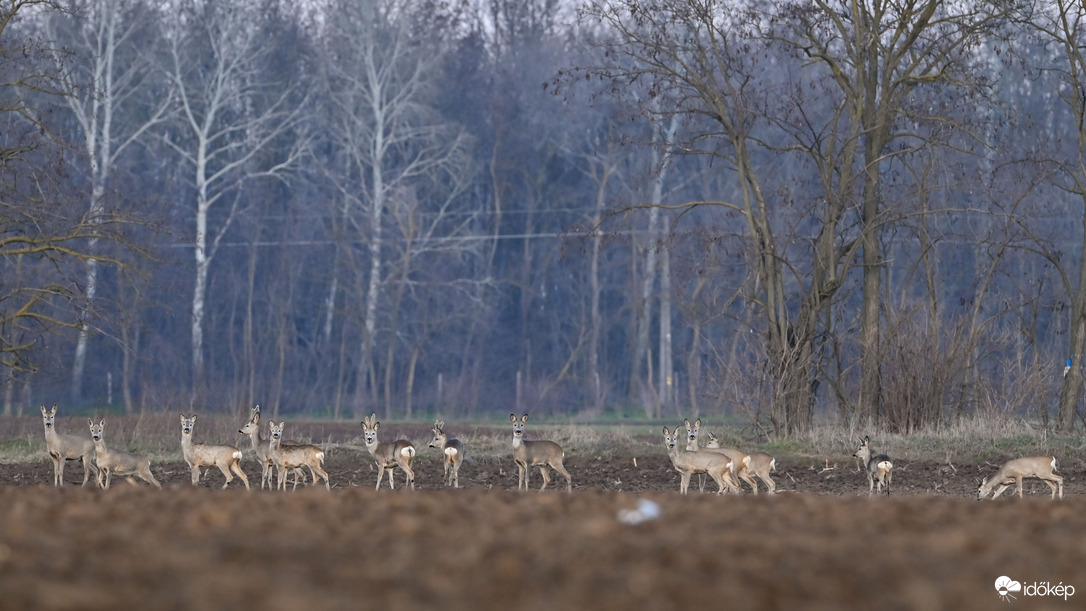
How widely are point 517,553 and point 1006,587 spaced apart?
98.5 inches

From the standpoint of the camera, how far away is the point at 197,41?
50.0m

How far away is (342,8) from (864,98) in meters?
26.8

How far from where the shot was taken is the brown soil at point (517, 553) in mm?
A: 5949

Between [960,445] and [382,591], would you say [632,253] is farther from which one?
[382,591]

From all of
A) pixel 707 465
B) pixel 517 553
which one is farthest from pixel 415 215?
pixel 517 553

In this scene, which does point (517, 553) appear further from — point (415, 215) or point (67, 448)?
point (415, 215)

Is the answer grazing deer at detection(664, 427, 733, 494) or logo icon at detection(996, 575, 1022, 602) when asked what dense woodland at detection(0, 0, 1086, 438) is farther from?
logo icon at detection(996, 575, 1022, 602)

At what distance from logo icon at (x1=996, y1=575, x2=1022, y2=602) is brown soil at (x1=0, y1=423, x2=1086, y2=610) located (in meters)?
0.08

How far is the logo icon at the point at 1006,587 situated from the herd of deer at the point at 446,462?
970cm

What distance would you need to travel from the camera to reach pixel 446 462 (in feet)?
59.6

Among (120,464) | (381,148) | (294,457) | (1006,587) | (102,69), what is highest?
(102,69)

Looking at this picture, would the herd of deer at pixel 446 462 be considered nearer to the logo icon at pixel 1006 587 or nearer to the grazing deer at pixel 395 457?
the grazing deer at pixel 395 457

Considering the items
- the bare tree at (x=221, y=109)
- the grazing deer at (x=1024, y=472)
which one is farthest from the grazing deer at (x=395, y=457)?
the bare tree at (x=221, y=109)

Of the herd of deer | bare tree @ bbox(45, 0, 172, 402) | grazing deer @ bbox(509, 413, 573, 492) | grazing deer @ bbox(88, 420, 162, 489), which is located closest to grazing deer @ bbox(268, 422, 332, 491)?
A: the herd of deer
